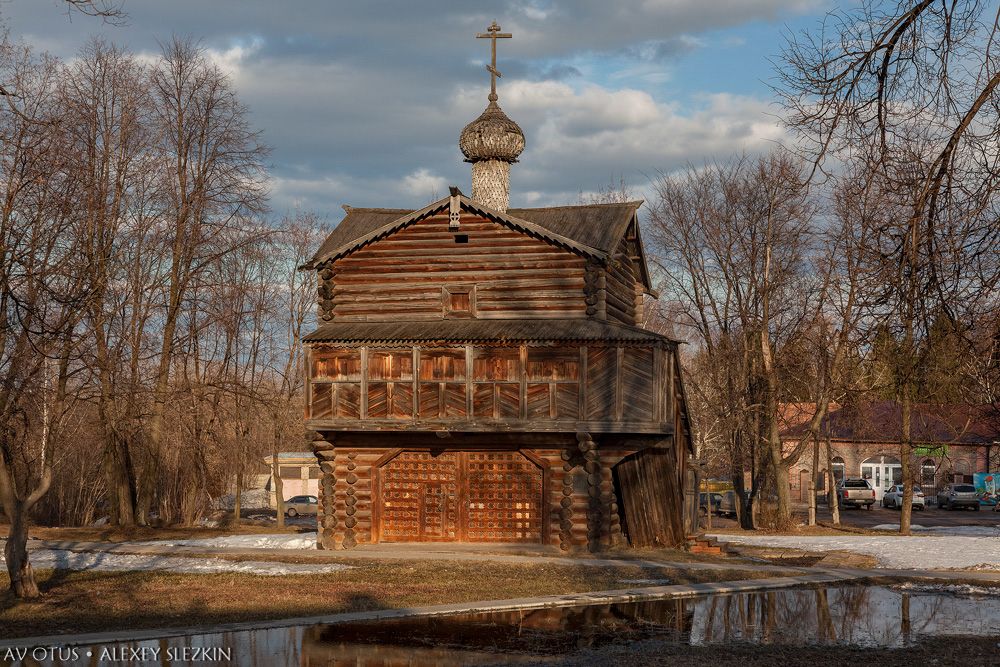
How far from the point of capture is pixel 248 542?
33.9m

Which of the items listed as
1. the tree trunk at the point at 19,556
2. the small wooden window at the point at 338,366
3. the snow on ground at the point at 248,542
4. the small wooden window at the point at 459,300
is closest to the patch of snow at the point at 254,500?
the snow on ground at the point at 248,542

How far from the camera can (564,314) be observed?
102ft

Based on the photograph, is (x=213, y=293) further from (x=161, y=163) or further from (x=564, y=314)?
(x=564, y=314)

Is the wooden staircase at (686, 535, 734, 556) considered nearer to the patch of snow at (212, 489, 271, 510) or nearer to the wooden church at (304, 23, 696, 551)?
the wooden church at (304, 23, 696, 551)

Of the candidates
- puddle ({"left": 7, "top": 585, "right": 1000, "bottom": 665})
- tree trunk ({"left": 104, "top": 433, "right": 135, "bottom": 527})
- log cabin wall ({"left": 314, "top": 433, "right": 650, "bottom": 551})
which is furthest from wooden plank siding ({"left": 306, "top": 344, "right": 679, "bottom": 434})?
tree trunk ({"left": 104, "top": 433, "right": 135, "bottom": 527})

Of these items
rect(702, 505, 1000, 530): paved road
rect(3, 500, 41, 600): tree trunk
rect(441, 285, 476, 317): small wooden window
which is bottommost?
rect(702, 505, 1000, 530): paved road

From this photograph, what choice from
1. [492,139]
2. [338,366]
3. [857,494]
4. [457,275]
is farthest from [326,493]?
[857,494]

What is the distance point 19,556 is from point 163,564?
767 cm

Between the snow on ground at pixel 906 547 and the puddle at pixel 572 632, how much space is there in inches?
277

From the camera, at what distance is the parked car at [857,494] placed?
66.4 metres

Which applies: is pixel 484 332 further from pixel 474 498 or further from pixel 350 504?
pixel 350 504

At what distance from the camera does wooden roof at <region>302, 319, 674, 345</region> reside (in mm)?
29453

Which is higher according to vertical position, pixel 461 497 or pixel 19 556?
pixel 461 497

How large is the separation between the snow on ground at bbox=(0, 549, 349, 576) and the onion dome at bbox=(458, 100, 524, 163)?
14293mm
